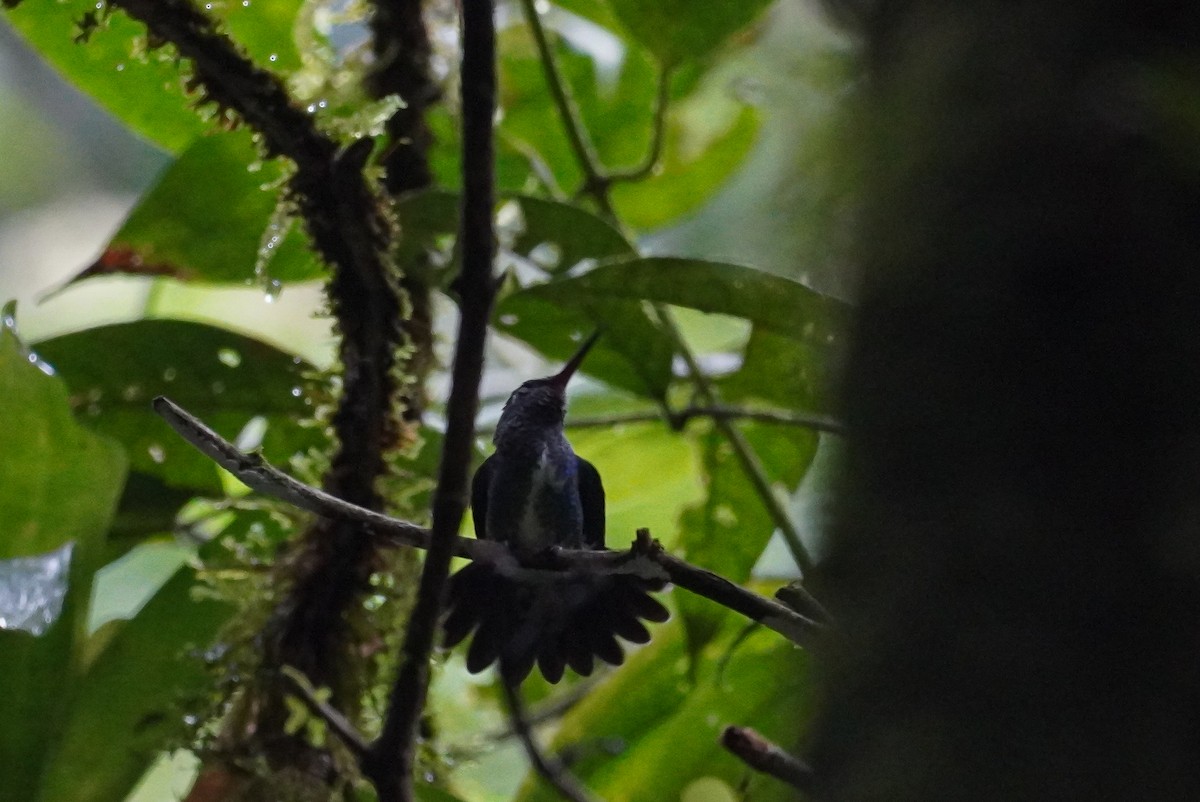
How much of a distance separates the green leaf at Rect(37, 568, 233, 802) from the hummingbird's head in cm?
48

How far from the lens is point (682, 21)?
5.68 ft

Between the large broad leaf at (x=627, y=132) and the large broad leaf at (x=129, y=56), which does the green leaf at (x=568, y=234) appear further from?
the large broad leaf at (x=627, y=132)

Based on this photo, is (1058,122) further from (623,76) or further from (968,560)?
(623,76)

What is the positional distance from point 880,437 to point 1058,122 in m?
0.13

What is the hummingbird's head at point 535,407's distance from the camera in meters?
1.82

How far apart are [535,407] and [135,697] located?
2.27ft

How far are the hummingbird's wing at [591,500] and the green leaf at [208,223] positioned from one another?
51cm

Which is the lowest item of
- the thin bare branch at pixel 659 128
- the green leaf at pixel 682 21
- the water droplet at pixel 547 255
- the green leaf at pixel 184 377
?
the green leaf at pixel 184 377

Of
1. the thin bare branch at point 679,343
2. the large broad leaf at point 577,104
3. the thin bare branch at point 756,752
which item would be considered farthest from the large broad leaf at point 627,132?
the thin bare branch at point 756,752

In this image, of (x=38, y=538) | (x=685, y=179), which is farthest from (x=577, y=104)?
(x=38, y=538)

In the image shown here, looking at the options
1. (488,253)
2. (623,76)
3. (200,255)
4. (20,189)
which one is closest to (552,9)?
(623,76)

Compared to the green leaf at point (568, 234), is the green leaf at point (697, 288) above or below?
below

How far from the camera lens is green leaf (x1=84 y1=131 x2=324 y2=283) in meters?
1.49

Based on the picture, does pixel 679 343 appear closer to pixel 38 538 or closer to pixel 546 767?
pixel 546 767
